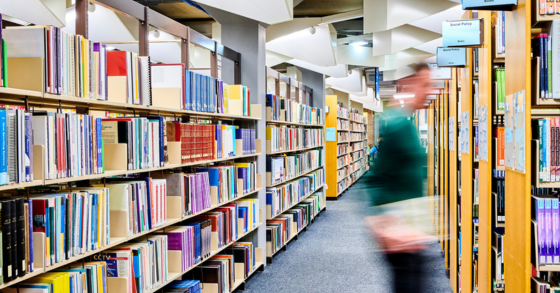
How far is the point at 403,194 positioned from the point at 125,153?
1.83 m

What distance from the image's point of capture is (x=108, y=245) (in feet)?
8.04

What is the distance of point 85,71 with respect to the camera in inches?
90.7

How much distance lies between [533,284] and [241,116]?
3.01 m

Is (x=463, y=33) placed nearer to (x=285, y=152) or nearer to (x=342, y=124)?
(x=285, y=152)

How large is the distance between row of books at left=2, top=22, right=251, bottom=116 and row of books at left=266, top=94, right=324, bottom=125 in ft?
7.00

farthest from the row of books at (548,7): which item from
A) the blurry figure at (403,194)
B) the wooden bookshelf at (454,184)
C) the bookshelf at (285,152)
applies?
the bookshelf at (285,152)

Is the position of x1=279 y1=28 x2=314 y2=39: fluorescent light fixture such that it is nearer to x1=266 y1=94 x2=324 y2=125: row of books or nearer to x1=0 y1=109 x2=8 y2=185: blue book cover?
x1=266 y1=94 x2=324 y2=125: row of books

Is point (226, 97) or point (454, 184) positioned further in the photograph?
point (226, 97)

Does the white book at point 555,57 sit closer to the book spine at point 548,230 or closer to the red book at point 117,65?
the book spine at point 548,230

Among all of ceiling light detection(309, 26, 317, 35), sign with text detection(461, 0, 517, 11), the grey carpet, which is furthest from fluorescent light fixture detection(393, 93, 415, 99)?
ceiling light detection(309, 26, 317, 35)

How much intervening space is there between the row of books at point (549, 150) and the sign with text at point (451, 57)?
1.20m

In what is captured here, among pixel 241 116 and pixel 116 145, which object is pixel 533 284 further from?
pixel 241 116

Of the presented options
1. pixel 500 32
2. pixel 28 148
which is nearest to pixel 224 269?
pixel 28 148

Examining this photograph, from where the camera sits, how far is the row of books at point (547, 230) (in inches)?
80.6
